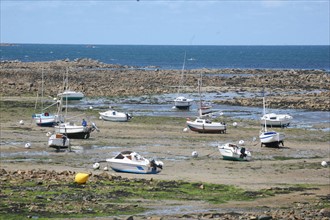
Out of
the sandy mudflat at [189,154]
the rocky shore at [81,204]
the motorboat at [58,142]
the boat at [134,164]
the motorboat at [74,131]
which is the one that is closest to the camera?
the rocky shore at [81,204]

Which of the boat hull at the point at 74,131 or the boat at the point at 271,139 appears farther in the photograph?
the boat hull at the point at 74,131

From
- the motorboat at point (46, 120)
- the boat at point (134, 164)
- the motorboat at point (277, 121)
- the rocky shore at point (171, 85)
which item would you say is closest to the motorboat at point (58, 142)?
the boat at point (134, 164)

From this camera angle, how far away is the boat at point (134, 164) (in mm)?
34719

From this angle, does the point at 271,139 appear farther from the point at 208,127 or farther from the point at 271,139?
the point at 208,127

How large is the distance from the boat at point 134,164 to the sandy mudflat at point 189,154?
1.68 ft

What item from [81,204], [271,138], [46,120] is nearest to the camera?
[81,204]

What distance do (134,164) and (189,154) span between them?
751cm

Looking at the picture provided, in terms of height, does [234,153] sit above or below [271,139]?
above

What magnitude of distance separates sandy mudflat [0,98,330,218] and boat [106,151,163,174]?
0.51 meters

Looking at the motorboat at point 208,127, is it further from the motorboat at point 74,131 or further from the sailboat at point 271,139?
the motorboat at point 74,131

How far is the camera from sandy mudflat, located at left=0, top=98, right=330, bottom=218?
111ft

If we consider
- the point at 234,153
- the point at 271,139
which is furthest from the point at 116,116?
the point at 234,153

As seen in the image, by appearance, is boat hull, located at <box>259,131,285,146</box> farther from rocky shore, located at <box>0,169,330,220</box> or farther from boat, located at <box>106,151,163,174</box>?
rocky shore, located at <box>0,169,330,220</box>

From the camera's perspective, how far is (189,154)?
1652 inches
